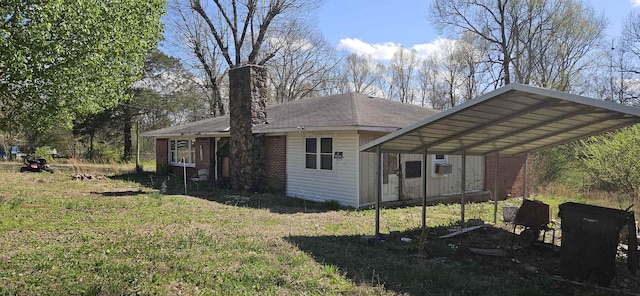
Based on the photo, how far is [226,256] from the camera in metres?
6.00

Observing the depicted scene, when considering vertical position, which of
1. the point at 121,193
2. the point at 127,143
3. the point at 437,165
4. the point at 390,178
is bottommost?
the point at 121,193

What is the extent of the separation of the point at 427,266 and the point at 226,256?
9.81 ft

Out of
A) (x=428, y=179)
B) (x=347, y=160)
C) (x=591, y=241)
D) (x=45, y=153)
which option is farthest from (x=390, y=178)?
(x=45, y=153)

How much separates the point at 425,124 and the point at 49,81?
8658 mm

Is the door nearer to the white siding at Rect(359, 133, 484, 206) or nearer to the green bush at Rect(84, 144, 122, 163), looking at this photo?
the white siding at Rect(359, 133, 484, 206)

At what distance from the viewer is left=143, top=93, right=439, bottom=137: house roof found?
39.5ft

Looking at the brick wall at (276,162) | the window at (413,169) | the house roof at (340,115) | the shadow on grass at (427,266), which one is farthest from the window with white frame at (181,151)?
the shadow on grass at (427,266)

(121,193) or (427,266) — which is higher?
(121,193)

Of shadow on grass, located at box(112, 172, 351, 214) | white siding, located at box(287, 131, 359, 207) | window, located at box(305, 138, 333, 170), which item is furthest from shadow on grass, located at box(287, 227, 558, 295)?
window, located at box(305, 138, 333, 170)

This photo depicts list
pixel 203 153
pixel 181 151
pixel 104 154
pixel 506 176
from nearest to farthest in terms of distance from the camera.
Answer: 1. pixel 506 176
2. pixel 203 153
3. pixel 181 151
4. pixel 104 154

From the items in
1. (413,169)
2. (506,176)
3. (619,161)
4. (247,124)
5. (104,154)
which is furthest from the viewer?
(104,154)

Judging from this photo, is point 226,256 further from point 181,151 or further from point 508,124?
point 181,151

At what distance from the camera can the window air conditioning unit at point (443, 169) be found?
13883 millimetres

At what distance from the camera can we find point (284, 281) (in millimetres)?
5023
